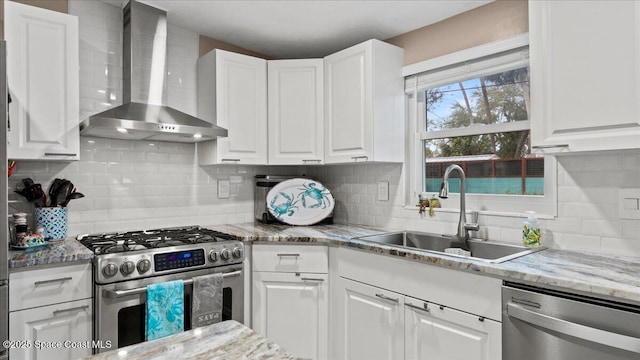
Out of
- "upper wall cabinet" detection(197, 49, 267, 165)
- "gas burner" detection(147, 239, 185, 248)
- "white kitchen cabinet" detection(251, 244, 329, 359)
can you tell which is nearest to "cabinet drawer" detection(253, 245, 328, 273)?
"white kitchen cabinet" detection(251, 244, 329, 359)

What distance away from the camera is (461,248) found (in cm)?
233

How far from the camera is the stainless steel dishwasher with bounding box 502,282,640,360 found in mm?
1302

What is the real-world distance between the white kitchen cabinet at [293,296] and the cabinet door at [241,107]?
0.78 metres

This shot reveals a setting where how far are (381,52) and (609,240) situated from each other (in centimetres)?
172

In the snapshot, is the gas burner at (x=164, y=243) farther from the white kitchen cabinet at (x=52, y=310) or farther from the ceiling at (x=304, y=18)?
the ceiling at (x=304, y=18)

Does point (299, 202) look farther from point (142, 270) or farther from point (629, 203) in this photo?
point (629, 203)

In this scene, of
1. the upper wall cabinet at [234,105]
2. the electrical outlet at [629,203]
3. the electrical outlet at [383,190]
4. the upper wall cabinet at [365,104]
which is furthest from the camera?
the electrical outlet at [383,190]

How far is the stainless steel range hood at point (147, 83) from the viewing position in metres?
2.35

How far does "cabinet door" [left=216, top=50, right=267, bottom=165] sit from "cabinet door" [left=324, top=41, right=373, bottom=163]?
1.64 ft

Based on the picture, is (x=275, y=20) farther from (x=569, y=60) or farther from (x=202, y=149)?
(x=569, y=60)

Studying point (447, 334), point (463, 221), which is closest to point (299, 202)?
point (463, 221)

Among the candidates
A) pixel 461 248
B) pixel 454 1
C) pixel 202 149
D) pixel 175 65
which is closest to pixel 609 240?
pixel 461 248

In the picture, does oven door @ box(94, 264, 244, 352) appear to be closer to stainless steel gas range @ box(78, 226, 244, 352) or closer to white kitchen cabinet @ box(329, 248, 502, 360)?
stainless steel gas range @ box(78, 226, 244, 352)

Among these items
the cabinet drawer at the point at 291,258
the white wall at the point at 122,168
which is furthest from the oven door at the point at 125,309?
the white wall at the point at 122,168
